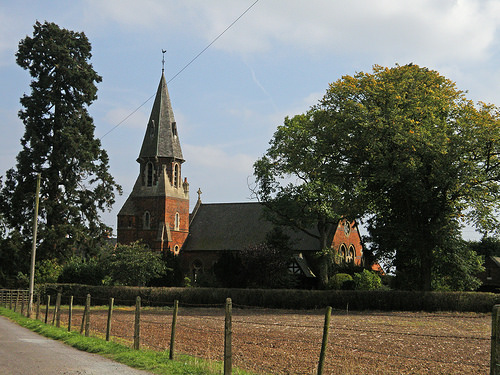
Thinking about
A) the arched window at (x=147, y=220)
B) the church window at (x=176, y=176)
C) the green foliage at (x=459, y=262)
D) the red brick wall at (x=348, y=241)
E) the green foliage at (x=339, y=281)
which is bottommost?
the green foliage at (x=339, y=281)

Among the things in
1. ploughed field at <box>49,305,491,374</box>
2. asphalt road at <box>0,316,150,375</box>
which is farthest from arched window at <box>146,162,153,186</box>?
asphalt road at <box>0,316,150,375</box>

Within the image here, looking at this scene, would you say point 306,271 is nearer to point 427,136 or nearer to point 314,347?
point 427,136

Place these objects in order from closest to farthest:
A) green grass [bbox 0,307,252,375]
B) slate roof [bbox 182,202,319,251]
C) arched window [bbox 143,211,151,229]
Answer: green grass [bbox 0,307,252,375] < slate roof [bbox 182,202,319,251] < arched window [bbox 143,211,151,229]

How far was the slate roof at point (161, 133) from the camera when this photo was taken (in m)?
61.2

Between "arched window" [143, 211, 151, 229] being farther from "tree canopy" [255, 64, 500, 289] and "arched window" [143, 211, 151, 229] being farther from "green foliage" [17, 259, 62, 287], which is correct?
"tree canopy" [255, 64, 500, 289]

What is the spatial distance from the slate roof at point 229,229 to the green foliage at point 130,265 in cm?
1336

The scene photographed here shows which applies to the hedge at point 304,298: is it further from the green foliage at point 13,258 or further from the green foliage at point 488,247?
the green foliage at point 488,247

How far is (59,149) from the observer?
4703cm

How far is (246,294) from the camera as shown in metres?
39.1

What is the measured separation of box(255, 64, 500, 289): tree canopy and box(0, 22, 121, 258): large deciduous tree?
20915 mm

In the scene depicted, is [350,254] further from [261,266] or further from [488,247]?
[488,247]

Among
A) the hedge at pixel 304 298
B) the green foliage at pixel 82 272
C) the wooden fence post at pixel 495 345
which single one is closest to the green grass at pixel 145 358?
the wooden fence post at pixel 495 345

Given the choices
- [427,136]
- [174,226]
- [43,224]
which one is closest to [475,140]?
[427,136]

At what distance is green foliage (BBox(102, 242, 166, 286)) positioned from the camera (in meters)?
46.1
